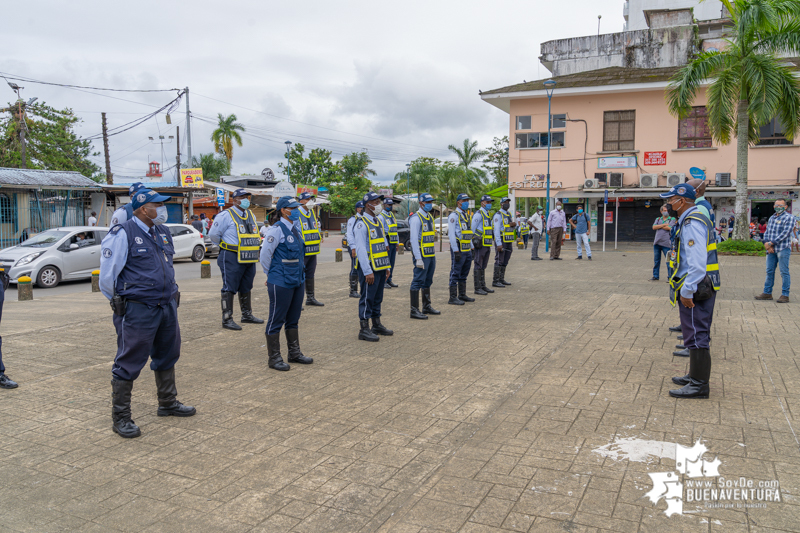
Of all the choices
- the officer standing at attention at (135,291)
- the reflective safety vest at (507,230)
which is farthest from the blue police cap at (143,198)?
the reflective safety vest at (507,230)

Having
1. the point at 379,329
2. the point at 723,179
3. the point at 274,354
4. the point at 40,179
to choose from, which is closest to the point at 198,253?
the point at 40,179

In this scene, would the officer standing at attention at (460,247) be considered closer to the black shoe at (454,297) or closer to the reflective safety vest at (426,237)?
the black shoe at (454,297)

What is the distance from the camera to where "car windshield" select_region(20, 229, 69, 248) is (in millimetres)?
15344

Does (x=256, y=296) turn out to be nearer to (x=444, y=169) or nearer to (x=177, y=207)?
(x=177, y=207)

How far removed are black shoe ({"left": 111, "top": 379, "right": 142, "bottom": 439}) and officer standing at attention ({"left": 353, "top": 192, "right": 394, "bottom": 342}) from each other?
357 centimetres

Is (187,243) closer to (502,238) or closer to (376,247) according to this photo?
(502,238)

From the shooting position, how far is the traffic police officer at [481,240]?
38.2 feet

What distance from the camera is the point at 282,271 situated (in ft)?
21.1

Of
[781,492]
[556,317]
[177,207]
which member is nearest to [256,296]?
[556,317]

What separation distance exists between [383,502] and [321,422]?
4.77 feet

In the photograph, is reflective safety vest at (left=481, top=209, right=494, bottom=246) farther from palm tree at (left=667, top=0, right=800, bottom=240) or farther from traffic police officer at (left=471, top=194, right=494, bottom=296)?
palm tree at (left=667, top=0, right=800, bottom=240)

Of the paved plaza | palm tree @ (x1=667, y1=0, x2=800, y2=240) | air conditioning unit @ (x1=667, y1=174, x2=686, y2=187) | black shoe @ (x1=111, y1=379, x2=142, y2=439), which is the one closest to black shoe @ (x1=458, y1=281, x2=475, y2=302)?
the paved plaza

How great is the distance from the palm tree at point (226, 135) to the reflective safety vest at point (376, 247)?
49578 millimetres

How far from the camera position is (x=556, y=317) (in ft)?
31.2
